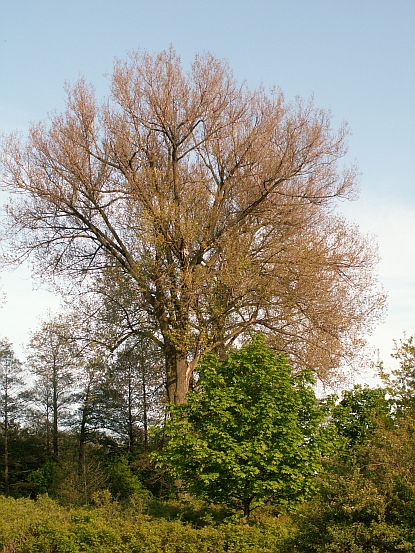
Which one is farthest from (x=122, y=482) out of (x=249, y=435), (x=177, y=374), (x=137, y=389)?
(x=249, y=435)

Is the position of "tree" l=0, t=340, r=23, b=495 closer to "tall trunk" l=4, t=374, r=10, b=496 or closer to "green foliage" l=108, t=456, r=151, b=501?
"tall trunk" l=4, t=374, r=10, b=496

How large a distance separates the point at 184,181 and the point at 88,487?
40.1ft

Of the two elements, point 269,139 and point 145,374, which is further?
point 145,374

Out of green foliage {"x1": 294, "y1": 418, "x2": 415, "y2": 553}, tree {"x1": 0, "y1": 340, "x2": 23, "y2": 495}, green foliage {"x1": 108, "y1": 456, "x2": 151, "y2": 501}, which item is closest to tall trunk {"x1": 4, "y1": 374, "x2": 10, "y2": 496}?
tree {"x1": 0, "y1": 340, "x2": 23, "y2": 495}

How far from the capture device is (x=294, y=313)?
23141 millimetres

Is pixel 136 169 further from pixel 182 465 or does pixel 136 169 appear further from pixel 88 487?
pixel 88 487

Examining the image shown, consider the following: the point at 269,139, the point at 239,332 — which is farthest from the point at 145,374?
the point at 269,139

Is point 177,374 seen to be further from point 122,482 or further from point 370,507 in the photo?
point 370,507

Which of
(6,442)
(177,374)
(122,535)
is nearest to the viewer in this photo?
(122,535)

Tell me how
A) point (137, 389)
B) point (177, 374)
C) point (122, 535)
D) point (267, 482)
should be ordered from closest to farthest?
point (122, 535)
point (267, 482)
point (177, 374)
point (137, 389)

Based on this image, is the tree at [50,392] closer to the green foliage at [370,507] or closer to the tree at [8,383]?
the tree at [8,383]

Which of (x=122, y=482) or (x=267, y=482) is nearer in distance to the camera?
(x=267, y=482)

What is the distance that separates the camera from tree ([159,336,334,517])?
15.5 m

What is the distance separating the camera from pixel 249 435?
1582 centimetres
